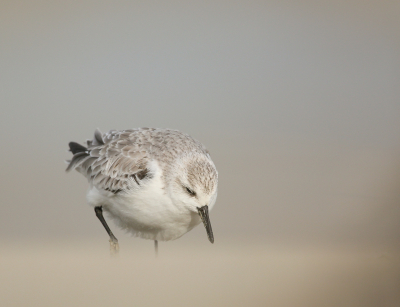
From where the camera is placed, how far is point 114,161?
6.93ft

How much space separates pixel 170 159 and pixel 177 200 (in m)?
0.17

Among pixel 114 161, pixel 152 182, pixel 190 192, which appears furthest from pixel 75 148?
pixel 190 192

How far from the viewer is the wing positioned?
2.03 meters

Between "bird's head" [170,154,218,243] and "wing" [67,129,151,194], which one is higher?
"wing" [67,129,151,194]

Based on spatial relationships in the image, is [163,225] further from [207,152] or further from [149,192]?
[207,152]

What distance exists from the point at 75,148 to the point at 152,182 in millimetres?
587

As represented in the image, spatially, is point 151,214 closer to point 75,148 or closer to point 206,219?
point 206,219

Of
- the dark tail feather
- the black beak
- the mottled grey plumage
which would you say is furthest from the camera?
the dark tail feather

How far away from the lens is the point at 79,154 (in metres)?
2.32

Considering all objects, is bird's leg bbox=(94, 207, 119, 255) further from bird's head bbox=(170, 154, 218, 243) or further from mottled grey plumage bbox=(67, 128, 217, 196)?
bird's head bbox=(170, 154, 218, 243)

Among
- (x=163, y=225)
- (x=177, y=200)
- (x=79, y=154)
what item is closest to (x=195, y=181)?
(x=177, y=200)

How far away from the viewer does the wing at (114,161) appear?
79.9 inches

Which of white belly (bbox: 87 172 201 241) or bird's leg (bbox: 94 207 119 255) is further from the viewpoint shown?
bird's leg (bbox: 94 207 119 255)

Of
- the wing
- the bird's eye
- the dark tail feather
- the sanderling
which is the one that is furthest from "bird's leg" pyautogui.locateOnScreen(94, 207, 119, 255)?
the bird's eye
